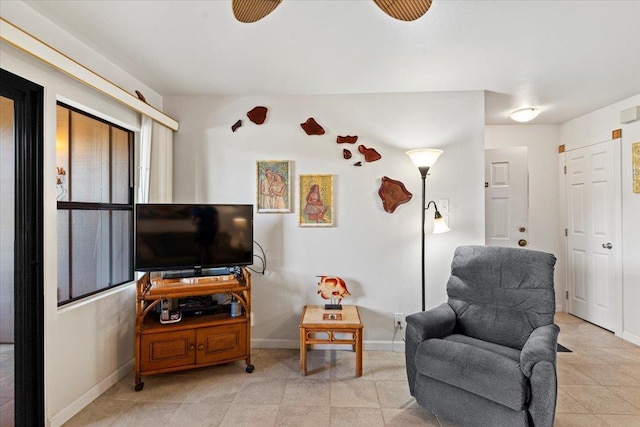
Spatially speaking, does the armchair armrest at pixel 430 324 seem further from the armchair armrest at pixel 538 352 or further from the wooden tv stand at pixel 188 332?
the wooden tv stand at pixel 188 332

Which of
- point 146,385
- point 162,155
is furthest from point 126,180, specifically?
point 146,385

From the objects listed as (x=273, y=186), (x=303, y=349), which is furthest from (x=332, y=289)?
(x=273, y=186)

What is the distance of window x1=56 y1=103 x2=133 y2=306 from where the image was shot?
2.04m

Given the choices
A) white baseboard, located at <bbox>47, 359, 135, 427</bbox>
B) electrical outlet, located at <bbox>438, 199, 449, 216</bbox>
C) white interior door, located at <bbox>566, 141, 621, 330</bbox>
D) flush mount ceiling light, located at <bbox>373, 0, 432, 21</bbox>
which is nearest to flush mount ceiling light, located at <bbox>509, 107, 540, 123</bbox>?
white interior door, located at <bbox>566, 141, 621, 330</bbox>

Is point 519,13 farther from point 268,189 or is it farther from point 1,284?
point 1,284

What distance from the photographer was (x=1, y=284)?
1663 mm

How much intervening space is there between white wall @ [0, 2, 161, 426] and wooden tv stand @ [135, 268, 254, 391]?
0.25m

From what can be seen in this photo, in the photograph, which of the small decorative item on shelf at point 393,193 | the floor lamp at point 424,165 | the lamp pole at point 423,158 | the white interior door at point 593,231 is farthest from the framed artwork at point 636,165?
the small decorative item on shelf at point 393,193

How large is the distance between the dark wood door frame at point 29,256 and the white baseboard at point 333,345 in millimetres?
1598

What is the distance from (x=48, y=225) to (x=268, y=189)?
1.64m

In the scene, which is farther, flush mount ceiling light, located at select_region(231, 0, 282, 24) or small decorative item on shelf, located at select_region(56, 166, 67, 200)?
small decorative item on shelf, located at select_region(56, 166, 67, 200)

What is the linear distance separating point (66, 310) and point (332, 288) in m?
1.89

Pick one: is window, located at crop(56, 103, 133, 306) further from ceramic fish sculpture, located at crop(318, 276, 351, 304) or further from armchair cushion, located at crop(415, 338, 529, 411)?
armchair cushion, located at crop(415, 338, 529, 411)

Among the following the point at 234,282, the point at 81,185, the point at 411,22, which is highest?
the point at 411,22
